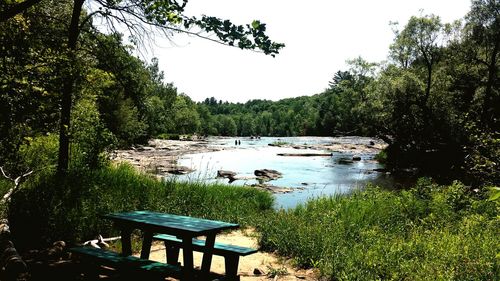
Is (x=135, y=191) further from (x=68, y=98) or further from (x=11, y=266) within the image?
(x=11, y=266)

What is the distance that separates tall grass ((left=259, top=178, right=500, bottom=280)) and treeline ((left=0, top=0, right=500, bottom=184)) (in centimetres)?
159

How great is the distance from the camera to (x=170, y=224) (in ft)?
13.5

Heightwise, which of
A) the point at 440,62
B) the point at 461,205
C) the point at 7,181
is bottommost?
the point at 461,205

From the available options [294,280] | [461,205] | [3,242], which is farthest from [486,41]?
[3,242]

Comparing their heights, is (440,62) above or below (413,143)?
above

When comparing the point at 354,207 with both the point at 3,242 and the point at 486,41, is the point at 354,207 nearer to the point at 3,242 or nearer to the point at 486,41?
the point at 3,242

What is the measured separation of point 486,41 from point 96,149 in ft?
82.8

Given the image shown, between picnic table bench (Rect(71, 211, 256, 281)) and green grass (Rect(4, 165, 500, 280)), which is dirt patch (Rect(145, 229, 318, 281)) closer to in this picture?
green grass (Rect(4, 165, 500, 280))

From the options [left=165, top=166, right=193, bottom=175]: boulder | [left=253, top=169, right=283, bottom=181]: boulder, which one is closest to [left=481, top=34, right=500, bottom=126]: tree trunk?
[left=253, top=169, right=283, bottom=181]: boulder

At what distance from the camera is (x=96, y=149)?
33.8 ft

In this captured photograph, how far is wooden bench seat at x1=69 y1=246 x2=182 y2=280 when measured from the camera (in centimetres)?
383

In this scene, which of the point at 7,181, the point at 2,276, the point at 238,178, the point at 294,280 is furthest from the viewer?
the point at 238,178

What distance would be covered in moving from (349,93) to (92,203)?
5977cm

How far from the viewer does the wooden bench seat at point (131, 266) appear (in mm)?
3834
